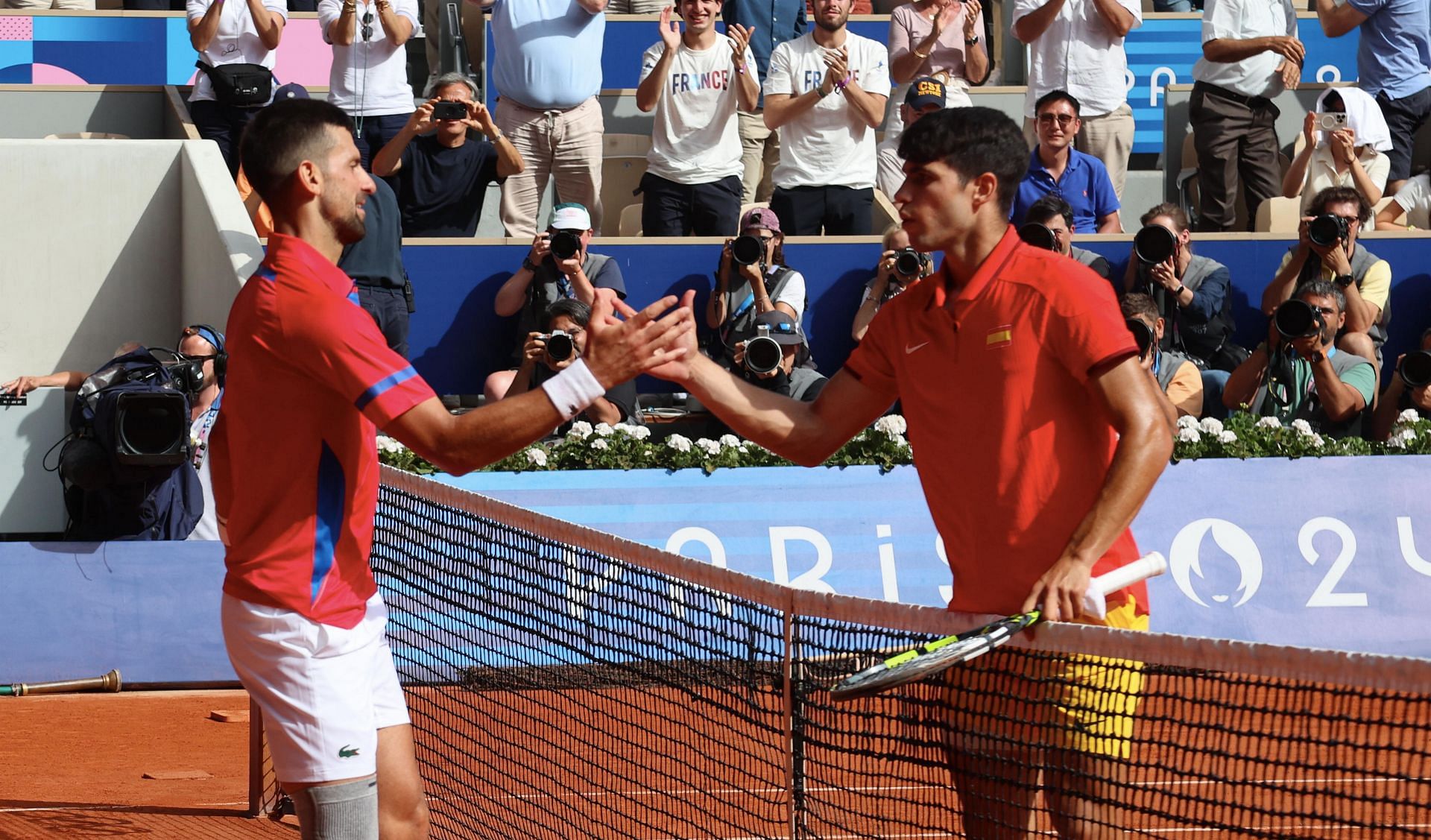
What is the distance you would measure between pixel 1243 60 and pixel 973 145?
9.37 metres

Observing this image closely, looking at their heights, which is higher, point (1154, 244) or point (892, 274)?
point (1154, 244)

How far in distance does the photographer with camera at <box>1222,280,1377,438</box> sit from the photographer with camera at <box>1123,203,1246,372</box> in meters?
0.46

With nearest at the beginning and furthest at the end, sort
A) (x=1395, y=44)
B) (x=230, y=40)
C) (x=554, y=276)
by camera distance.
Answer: (x=554, y=276) → (x=230, y=40) → (x=1395, y=44)

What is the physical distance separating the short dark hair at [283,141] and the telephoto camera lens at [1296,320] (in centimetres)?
710

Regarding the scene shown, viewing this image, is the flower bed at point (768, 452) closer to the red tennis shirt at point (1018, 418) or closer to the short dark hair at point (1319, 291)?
the short dark hair at point (1319, 291)

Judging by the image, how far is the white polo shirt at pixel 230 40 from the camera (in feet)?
42.7

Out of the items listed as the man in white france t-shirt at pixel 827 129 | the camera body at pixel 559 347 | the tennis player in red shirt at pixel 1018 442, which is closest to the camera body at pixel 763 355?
the camera body at pixel 559 347

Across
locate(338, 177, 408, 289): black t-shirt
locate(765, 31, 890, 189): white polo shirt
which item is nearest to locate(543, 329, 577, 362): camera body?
locate(338, 177, 408, 289): black t-shirt

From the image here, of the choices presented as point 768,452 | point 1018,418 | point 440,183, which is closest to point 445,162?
point 440,183

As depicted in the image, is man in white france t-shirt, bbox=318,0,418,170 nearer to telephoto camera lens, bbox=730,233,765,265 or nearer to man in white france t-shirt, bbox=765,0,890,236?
man in white france t-shirt, bbox=765,0,890,236

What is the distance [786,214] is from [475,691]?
6.00 m

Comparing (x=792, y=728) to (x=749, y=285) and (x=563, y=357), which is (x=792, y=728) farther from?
(x=749, y=285)

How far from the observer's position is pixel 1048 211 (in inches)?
417

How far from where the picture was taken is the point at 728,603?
17.2 feet
